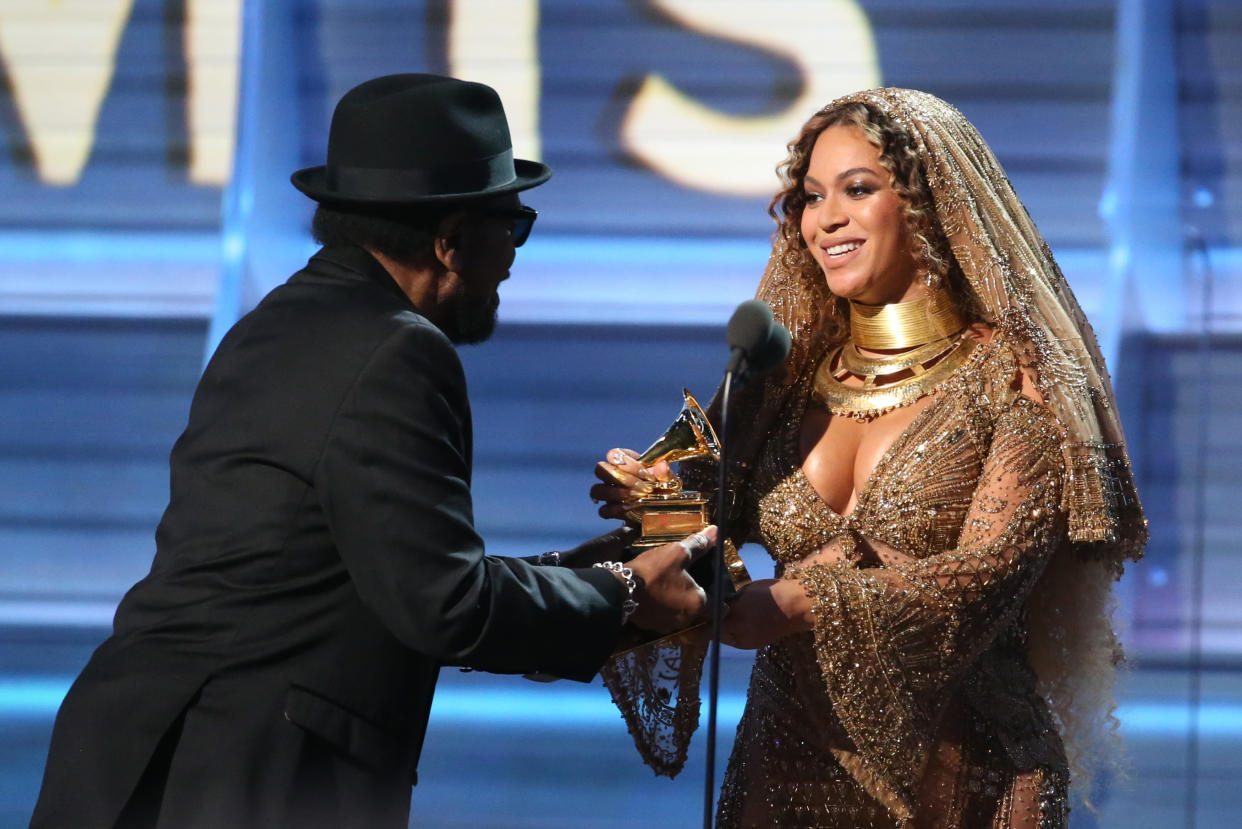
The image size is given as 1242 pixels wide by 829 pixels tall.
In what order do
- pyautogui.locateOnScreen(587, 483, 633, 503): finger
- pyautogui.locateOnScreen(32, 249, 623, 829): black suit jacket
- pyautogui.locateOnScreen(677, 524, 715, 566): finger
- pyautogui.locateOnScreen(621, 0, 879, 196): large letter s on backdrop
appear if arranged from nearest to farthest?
pyautogui.locateOnScreen(32, 249, 623, 829): black suit jacket < pyautogui.locateOnScreen(677, 524, 715, 566): finger < pyautogui.locateOnScreen(587, 483, 633, 503): finger < pyautogui.locateOnScreen(621, 0, 879, 196): large letter s on backdrop

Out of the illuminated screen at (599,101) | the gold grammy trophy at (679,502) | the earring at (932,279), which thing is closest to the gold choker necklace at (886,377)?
the earring at (932,279)

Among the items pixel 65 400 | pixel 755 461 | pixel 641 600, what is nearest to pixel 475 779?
pixel 65 400

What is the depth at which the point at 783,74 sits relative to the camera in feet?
16.4

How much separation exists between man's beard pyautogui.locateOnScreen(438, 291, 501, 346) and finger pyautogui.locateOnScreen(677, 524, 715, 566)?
1.56 ft

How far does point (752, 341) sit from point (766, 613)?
49 centimetres

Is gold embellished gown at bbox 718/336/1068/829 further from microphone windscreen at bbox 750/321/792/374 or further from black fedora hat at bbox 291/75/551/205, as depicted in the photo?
black fedora hat at bbox 291/75/551/205

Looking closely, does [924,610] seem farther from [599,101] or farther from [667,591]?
[599,101]

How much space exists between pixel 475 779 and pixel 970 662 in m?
2.99

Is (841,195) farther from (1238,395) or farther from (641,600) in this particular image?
(1238,395)

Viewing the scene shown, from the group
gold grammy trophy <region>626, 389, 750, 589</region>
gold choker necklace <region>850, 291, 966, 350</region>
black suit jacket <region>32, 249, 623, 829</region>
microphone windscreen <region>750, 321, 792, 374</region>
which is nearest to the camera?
black suit jacket <region>32, 249, 623, 829</region>

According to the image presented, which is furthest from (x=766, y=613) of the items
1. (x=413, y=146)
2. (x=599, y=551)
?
(x=413, y=146)

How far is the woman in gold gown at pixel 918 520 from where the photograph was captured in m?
2.27

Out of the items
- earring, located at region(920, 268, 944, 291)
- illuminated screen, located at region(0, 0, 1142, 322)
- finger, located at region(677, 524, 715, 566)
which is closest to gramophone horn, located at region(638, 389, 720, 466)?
finger, located at region(677, 524, 715, 566)

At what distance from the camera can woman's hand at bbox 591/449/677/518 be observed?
2406 mm
